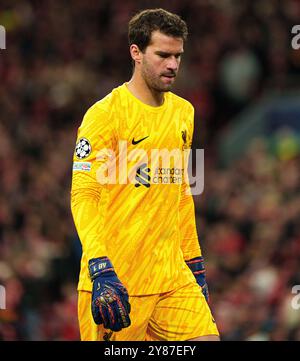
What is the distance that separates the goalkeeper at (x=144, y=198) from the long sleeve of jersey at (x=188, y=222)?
15cm

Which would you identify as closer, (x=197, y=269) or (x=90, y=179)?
(x=90, y=179)

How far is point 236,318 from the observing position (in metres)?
12.4

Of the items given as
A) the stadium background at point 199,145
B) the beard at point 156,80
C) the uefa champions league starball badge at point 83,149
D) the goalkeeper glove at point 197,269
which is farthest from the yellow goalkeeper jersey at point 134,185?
the stadium background at point 199,145

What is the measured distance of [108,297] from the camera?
22.2 ft

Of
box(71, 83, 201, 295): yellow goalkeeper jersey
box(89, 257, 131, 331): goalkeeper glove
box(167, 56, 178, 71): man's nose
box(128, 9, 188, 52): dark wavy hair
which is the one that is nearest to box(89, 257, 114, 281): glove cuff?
box(89, 257, 131, 331): goalkeeper glove

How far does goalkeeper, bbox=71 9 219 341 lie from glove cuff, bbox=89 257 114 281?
252mm

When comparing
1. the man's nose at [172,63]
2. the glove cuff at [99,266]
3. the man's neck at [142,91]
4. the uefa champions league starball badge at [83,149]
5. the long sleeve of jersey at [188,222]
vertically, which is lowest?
the glove cuff at [99,266]

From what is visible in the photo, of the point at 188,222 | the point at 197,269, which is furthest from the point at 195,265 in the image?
the point at 188,222

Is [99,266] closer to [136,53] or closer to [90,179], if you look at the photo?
[90,179]

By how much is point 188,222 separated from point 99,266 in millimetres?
1056

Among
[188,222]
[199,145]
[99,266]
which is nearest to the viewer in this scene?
[99,266]

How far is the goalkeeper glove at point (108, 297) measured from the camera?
6.77m

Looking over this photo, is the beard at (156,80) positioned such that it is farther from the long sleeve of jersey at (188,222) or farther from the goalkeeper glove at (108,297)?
the goalkeeper glove at (108,297)

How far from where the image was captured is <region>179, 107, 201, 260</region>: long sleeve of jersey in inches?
303
